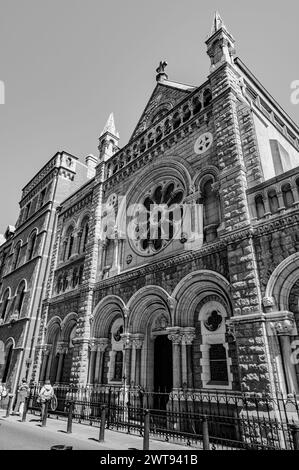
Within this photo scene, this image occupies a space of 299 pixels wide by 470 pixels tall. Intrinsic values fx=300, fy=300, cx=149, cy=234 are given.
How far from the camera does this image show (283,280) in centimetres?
811

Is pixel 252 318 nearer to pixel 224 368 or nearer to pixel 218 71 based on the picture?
pixel 224 368

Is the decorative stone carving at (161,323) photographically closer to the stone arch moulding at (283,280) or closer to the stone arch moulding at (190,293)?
the stone arch moulding at (190,293)

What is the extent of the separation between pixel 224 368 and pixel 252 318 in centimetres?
237

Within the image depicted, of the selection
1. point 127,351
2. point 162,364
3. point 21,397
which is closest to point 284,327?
point 162,364

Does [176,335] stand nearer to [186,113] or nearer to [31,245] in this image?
[186,113]

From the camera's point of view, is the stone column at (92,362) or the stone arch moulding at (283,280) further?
the stone column at (92,362)

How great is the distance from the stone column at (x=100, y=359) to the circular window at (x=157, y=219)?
4.52 metres

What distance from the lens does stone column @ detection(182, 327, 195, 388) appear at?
32.2 feet

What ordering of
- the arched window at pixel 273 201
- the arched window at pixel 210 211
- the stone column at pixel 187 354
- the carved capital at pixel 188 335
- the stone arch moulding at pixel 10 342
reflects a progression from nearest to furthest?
the arched window at pixel 273 201, the stone column at pixel 187 354, the carved capital at pixel 188 335, the arched window at pixel 210 211, the stone arch moulding at pixel 10 342

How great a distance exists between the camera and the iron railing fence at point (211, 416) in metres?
6.89

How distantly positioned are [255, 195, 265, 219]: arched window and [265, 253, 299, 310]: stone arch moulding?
1.79m

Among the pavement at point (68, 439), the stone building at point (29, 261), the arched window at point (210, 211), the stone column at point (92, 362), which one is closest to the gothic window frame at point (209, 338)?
the pavement at point (68, 439)
